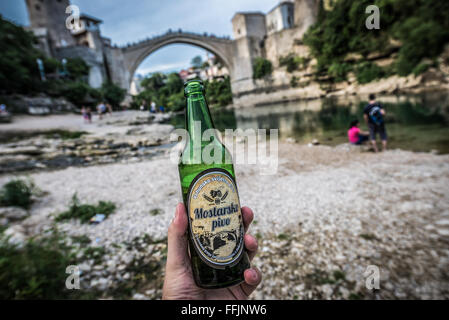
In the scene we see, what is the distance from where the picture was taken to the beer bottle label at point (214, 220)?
1.30 meters

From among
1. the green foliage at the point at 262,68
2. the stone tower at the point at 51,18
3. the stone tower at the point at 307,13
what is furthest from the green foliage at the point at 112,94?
the stone tower at the point at 307,13

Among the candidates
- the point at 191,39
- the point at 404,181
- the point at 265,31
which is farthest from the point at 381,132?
the point at 265,31

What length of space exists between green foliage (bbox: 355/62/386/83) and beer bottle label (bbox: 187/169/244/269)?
30588 mm

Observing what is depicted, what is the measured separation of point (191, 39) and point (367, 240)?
155ft

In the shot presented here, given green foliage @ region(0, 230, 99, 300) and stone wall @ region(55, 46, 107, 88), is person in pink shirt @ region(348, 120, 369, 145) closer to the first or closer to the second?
green foliage @ region(0, 230, 99, 300)

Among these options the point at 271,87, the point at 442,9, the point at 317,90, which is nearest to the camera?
the point at 442,9

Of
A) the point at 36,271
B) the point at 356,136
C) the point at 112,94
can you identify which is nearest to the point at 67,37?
the point at 112,94

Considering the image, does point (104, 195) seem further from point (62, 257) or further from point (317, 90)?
point (317, 90)

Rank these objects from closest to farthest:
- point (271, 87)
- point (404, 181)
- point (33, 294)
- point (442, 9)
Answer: point (33, 294) → point (404, 181) → point (442, 9) → point (271, 87)

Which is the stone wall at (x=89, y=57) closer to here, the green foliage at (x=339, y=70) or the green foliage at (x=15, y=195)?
the green foliage at (x=15, y=195)

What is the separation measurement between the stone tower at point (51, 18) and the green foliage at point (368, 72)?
4122 centimetres

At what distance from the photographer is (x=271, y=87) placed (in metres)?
42.4

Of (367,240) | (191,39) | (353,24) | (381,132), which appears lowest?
(367,240)

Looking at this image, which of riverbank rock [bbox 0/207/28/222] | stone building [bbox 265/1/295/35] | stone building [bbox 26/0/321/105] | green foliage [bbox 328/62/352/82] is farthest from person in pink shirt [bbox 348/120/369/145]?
stone building [bbox 265/1/295/35]
